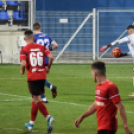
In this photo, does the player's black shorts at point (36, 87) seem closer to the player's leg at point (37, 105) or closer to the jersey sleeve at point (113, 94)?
the player's leg at point (37, 105)

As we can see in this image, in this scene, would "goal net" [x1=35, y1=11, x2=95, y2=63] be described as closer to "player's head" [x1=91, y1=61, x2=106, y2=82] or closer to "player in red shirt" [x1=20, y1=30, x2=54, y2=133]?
"player in red shirt" [x1=20, y1=30, x2=54, y2=133]

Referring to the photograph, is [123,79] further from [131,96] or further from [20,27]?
[20,27]

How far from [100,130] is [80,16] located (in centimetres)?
2232

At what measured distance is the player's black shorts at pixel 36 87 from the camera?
25.2 ft

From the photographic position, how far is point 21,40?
24.7m

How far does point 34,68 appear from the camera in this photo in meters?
7.92

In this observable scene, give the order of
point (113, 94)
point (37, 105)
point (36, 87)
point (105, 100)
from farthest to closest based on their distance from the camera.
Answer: point (36, 87) < point (37, 105) < point (105, 100) < point (113, 94)

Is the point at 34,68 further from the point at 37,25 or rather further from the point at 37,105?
the point at 37,25

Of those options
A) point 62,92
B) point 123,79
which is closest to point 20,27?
point 123,79

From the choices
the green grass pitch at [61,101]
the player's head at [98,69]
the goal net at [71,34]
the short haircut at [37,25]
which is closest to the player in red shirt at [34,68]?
the green grass pitch at [61,101]

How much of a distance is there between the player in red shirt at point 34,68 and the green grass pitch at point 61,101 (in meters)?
0.39

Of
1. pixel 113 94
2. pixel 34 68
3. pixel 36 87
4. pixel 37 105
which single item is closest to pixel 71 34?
pixel 34 68

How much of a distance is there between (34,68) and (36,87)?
0.35 m

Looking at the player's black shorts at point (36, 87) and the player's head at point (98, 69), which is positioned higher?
the player's head at point (98, 69)
